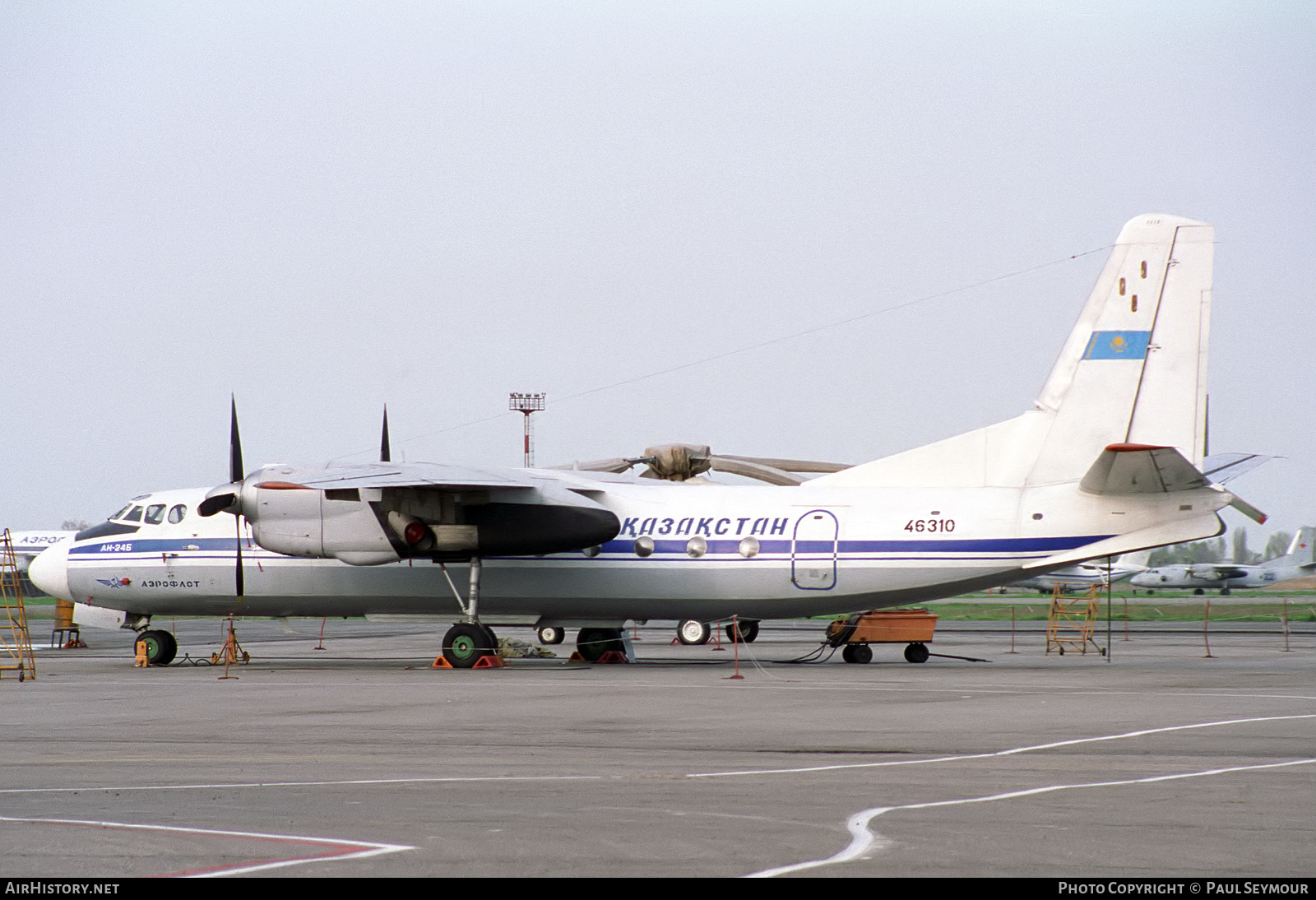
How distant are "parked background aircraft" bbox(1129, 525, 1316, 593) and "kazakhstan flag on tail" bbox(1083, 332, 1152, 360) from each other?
2501 inches

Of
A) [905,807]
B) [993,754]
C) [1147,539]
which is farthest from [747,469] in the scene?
[905,807]

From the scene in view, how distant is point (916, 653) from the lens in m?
26.6

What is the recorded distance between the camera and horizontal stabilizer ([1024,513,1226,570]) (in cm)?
2070

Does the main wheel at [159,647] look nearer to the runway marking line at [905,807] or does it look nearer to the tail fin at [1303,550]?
the runway marking line at [905,807]

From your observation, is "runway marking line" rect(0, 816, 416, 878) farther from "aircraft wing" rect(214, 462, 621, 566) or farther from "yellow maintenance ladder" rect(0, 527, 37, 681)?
"aircraft wing" rect(214, 462, 621, 566)

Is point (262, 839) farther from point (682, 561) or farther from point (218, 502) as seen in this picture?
point (218, 502)

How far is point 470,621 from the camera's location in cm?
2417

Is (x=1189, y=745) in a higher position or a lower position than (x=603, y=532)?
lower

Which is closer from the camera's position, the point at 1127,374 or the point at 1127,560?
the point at 1127,374

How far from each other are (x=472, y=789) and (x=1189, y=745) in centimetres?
688

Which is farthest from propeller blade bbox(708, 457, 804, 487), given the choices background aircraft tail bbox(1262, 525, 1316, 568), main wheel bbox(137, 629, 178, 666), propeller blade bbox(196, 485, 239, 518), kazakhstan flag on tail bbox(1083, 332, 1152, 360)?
background aircraft tail bbox(1262, 525, 1316, 568)

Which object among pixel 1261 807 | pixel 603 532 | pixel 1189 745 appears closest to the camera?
Answer: pixel 1261 807
